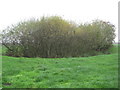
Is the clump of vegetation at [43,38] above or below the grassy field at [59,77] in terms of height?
above

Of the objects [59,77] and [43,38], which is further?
[43,38]

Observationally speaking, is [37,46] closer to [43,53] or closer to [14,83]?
[43,53]

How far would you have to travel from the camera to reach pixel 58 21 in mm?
18547

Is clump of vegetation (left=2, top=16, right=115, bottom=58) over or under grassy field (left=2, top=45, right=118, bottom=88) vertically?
over

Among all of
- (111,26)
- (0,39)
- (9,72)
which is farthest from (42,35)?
(111,26)

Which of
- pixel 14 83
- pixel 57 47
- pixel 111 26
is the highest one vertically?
pixel 111 26

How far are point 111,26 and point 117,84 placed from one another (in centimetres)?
2871

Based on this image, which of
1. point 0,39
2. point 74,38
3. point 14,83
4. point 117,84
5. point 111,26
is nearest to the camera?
point 117,84

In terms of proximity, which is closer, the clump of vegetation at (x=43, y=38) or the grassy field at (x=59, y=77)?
the grassy field at (x=59, y=77)

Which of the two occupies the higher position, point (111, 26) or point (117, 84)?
point (111, 26)

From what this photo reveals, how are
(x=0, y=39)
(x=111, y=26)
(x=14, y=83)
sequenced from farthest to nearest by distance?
(x=111, y=26), (x=0, y=39), (x=14, y=83)

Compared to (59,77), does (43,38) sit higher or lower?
higher

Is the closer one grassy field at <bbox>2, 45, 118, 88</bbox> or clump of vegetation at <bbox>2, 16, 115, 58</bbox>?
grassy field at <bbox>2, 45, 118, 88</bbox>

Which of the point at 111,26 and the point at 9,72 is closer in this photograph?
the point at 9,72
